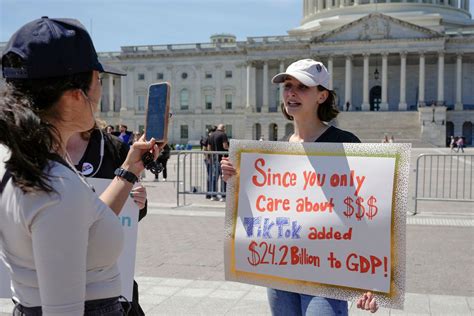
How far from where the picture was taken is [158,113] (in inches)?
109

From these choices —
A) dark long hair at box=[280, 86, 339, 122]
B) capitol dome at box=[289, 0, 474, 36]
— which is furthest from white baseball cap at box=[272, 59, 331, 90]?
capitol dome at box=[289, 0, 474, 36]

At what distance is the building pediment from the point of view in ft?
232

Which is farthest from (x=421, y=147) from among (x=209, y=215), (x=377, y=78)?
(x=209, y=215)

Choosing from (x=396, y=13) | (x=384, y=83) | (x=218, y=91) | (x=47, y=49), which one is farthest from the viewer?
(x=218, y=91)

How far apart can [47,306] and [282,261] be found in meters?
2.13

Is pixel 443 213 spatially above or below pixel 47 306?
below

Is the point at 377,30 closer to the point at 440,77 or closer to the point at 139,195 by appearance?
the point at 440,77

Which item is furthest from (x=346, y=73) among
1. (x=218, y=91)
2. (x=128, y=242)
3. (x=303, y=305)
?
(x=128, y=242)

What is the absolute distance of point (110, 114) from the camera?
86.9m

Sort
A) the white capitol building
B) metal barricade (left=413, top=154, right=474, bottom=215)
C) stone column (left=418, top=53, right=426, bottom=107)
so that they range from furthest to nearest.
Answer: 1. stone column (left=418, top=53, right=426, bottom=107)
2. the white capitol building
3. metal barricade (left=413, top=154, right=474, bottom=215)

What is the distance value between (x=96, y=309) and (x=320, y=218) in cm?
188

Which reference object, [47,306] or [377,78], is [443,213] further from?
[377,78]

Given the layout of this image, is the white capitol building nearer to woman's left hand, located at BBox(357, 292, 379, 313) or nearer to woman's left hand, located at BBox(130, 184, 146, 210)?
woman's left hand, located at BBox(357, 292, 379, 313)

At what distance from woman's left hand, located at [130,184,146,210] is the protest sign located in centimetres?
86
